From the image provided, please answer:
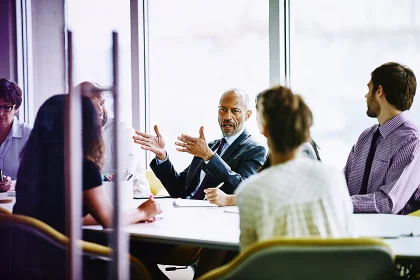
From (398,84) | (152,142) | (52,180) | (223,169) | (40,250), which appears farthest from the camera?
(152,142)

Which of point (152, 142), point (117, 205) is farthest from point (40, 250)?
point (152, 142)

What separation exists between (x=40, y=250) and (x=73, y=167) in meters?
0.41

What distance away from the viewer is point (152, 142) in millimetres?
3430

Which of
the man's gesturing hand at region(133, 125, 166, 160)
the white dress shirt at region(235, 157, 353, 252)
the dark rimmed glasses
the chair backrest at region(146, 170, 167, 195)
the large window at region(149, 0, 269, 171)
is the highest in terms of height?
the large window at region(149, 0, 269, 171)

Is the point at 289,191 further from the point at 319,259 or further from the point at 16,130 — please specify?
the point at 16,130

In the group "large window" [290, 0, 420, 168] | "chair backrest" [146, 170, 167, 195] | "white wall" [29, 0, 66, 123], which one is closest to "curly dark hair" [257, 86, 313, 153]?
"white wall" [29, 0, 66, 123]

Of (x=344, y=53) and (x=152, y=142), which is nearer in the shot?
(x=152, y=142)

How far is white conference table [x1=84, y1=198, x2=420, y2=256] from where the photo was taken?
1.99 metres

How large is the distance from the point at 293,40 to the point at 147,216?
2.63 m

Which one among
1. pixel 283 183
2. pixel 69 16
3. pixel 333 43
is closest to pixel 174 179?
pixel 69 16

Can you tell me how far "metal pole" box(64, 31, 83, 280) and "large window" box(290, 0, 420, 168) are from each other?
2.80 m

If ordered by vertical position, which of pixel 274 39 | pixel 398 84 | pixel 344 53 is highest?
pixel 274 39

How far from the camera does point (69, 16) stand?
346 cm

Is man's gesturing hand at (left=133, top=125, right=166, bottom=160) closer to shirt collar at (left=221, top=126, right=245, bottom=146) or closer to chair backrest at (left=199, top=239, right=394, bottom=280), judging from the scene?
shirt collar at (left=221, top=126, right=245, bottom=146)
